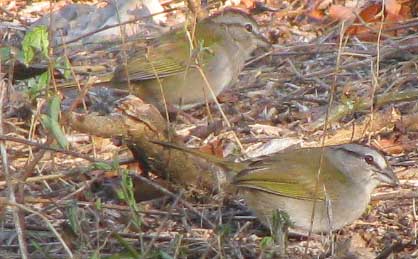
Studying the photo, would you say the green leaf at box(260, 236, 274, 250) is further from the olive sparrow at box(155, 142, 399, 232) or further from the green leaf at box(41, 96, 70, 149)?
the green leaf at box(41, 96, 70, 149)

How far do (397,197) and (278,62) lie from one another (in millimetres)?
2831

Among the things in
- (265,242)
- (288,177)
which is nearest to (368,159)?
(288,177)

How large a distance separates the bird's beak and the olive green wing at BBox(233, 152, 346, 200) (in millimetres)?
218

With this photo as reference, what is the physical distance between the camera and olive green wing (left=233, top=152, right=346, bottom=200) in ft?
20.9

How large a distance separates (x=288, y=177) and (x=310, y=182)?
0.41ft

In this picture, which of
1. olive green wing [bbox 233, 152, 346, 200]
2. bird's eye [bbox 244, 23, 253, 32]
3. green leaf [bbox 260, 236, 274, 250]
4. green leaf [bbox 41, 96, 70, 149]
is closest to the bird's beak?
olive green wing [bbox 233, 152, 346, 200]

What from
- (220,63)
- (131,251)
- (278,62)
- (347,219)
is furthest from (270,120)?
(131,251)

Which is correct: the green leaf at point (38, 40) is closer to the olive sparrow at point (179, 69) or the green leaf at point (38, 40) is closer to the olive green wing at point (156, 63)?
the olive sparrow at point (179, 69)

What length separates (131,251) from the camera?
545cm

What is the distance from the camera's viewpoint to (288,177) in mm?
6504

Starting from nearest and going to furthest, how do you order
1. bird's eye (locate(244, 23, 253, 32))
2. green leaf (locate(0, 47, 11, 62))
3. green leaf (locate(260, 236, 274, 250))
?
green leaf (locate(260, 236, 274, 250)) < green leaf (locate(0, 47, 11, 62)) < bird's eye (locate(244, 23, 253, 32))

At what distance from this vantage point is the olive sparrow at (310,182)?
20.9ft

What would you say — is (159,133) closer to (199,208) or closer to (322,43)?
(199,208)

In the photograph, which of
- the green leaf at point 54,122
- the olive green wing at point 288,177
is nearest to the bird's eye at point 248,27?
the olive green wing at point 288,177
